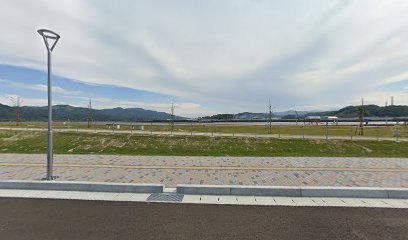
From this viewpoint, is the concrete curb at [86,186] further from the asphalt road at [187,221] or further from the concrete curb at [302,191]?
the concrete curb at [302,191]

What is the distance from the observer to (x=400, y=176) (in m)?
9.19

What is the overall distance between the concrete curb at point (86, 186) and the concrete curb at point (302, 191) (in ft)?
3.43

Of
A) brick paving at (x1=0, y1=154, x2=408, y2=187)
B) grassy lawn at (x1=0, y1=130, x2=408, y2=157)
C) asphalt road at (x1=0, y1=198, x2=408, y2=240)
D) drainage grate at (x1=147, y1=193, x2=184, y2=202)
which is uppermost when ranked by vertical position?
grassy lawn at (x1=0, y1=130, x2=408, y2=157)

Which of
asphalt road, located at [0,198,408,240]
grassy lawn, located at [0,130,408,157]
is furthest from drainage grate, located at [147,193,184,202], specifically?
grassy lawn, located at [0,130,408,157]

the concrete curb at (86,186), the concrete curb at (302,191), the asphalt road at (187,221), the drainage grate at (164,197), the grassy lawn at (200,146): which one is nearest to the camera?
the asphalt road at (187,221)

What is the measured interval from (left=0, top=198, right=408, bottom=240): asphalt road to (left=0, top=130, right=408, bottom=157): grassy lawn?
363 inches

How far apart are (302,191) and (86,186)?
6676mm

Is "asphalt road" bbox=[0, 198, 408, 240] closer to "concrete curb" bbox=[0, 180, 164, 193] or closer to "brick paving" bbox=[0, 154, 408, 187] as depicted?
"concrete curb" bbox=[0, 180, 164, 193]

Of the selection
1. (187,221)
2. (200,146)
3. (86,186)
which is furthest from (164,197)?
(200,146)

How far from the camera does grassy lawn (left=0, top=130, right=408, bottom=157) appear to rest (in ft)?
51.8

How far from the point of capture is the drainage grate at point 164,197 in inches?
257

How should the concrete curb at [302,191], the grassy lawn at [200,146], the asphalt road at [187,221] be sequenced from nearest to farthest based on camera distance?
the asphalt road at [187,221], the concrete curb at [302,191], the grassy lawn at [200,146]

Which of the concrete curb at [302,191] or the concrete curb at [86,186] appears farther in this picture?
the concrete curb at [86,186]

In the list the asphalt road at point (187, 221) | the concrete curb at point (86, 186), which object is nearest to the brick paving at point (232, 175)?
the concrete curb at point (86, 186)
